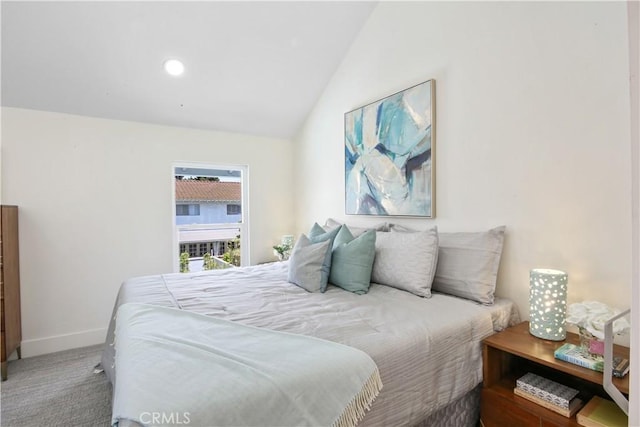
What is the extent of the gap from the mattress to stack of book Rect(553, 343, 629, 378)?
0.33 meters

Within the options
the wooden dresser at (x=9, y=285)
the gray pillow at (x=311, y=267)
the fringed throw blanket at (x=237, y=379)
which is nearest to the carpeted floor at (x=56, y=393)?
the wooden dresser at (x=9, y=285)

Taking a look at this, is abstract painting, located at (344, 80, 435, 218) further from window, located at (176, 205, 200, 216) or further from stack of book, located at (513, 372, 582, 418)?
window, located at (176, 205, 200, 216)

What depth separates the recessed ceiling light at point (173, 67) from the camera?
281 cm

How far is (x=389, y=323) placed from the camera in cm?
149

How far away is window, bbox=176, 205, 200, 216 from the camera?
11.8ft

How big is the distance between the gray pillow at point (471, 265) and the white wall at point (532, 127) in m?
0.13

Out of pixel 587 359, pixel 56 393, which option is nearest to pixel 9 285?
pixel 56 393

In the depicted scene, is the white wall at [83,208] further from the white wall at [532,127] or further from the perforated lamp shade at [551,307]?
the perforated lamp shade at [551,307]

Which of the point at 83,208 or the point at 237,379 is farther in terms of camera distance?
the point at 83,208

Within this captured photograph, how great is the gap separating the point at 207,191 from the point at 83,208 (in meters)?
1.18

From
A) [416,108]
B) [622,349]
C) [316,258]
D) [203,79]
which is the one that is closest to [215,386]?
[316,258]

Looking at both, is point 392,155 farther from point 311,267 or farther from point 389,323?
point 389,323

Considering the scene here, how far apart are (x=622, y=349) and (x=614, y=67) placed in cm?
129

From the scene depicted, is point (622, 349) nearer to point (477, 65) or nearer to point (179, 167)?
point (477, 65)
